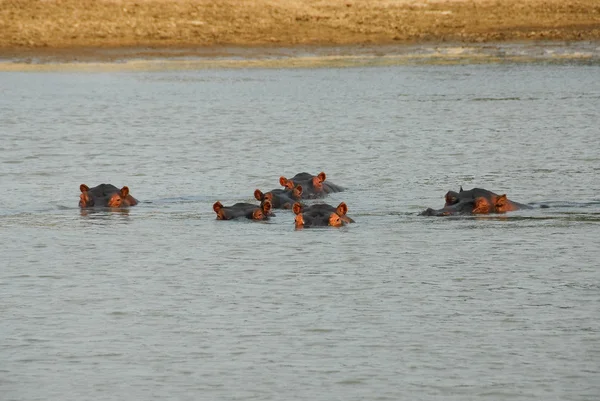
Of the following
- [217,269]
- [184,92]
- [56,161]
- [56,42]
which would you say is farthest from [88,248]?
[56,42]

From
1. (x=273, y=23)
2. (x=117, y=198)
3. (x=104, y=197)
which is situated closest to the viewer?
(x=117, y=198)

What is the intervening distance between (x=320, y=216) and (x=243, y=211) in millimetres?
865

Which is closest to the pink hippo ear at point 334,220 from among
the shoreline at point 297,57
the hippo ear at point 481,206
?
the hippo ear at point 481,206

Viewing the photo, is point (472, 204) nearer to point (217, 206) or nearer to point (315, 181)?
point (315, 181)

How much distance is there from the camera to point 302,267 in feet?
34.9

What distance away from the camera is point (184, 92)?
29250mm

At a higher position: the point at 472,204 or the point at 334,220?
the point at 472,204

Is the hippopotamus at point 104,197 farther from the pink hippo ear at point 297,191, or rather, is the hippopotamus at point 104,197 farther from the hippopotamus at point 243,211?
the pink hippo ear at point 297,191

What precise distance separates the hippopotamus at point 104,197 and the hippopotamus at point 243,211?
1.34m

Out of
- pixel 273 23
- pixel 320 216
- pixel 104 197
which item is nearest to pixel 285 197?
pixel 320 216

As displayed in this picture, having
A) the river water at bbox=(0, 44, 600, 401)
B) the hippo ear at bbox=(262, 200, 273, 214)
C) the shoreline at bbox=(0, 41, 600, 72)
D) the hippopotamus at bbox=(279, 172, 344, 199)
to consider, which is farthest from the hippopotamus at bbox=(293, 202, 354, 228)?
the shoreline at bbox=(0, 41, 600, 72)

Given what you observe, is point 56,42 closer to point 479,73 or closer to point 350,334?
point 479,73

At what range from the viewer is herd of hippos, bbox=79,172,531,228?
41.4ft

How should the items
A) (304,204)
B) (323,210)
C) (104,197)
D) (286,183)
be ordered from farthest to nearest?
(104,197), (286,183), (304,204), (323,210)
